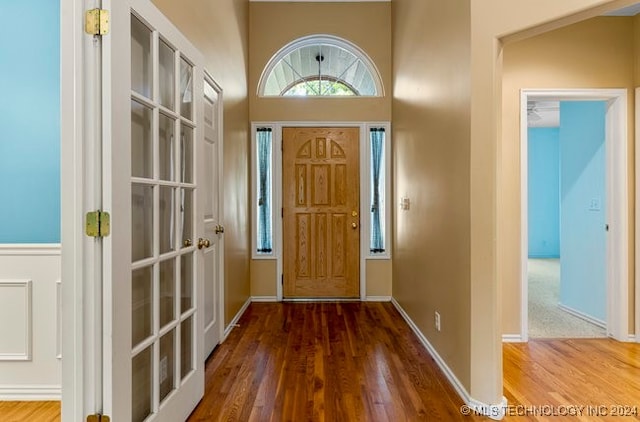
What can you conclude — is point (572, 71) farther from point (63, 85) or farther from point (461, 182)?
point (63, 85)

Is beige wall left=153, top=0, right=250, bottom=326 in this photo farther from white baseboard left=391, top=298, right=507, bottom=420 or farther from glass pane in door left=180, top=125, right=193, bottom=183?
white baseboard left=391, top=298, right=507, bottom=420

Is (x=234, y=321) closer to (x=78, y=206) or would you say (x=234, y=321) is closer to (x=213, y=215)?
(x=213, y=215)

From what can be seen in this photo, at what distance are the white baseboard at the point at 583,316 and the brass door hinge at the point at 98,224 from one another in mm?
3975

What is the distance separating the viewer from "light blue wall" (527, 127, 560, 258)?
25.1 ft

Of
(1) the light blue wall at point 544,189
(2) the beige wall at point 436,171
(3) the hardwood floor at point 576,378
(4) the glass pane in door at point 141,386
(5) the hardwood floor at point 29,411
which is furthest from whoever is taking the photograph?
(1) the light blue wall at point 544,189

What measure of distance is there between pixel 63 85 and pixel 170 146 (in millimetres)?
530

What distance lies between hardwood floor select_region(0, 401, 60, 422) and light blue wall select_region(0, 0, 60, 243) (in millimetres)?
928

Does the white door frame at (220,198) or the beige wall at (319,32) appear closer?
the white door frame at (220,198)

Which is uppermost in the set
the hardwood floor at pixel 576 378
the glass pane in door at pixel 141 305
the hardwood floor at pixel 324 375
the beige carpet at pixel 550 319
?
the glass pane in door at pixel 141 305

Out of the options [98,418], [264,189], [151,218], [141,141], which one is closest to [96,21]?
[141,141]

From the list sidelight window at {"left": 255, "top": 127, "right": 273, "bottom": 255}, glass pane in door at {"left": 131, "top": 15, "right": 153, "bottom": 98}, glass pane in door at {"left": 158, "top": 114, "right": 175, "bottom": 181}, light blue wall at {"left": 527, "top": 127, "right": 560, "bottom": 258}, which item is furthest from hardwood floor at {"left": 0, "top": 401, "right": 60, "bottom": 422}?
light blue wall at {"left": 527, "top": 127, "right": 560, "bottom": 258}

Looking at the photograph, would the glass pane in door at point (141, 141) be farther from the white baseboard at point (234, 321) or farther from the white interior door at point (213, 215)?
the white baseboard at point (234, 321)

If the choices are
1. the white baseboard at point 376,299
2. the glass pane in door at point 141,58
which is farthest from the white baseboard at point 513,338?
the glass pane in door at point 141,58

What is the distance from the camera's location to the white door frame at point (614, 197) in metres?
2.96
